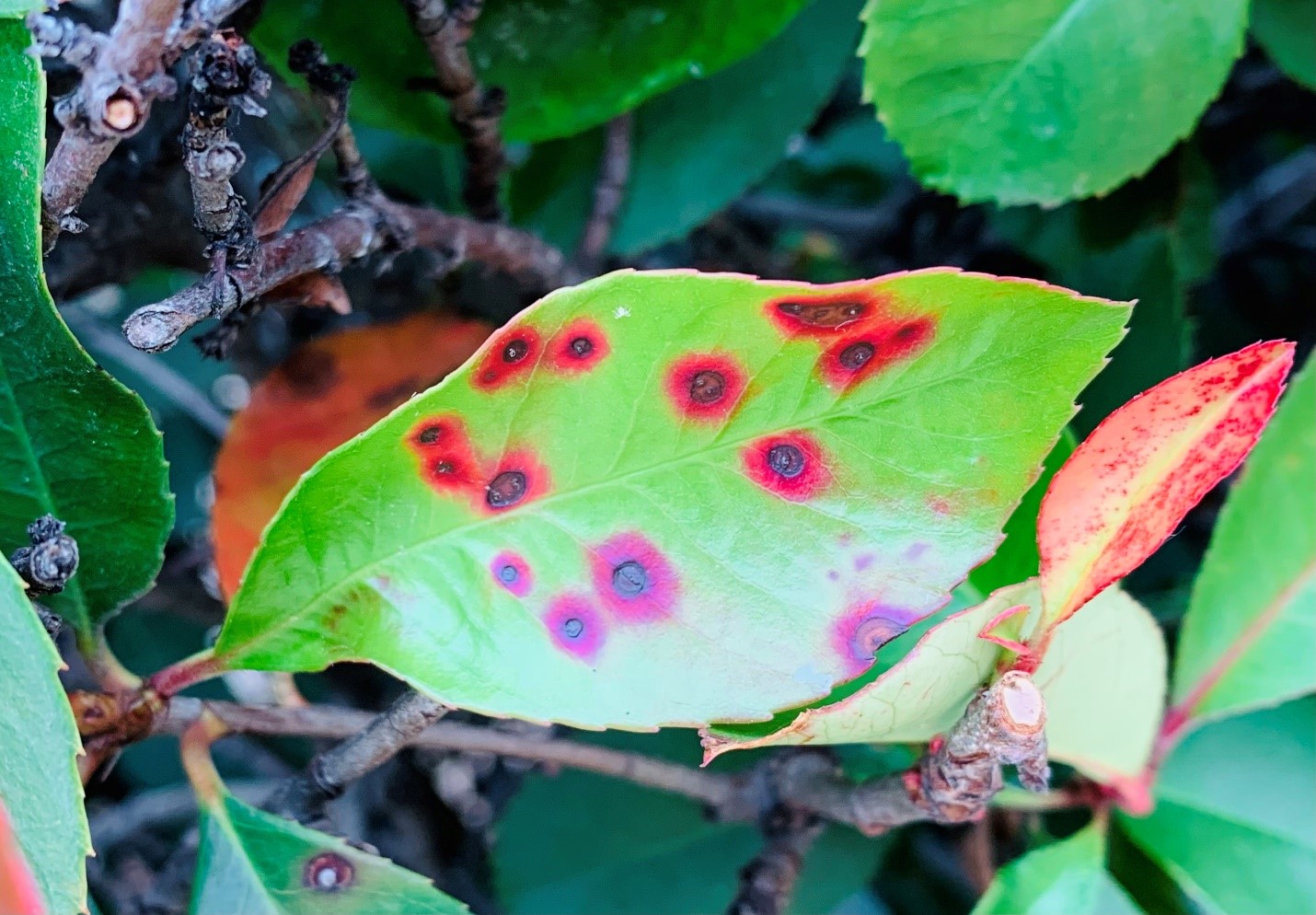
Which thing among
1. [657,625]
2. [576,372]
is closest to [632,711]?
[657,625]

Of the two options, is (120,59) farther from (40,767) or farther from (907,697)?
(907,697)

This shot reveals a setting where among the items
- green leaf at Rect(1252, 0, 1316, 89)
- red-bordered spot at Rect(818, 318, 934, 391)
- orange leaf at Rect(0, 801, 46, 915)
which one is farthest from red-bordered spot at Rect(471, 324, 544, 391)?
green leaf at Rect(1252, 0, 1316, 89)

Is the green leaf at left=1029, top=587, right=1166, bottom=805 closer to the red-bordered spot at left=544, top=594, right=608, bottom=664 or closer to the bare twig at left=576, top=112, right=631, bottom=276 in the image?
the red-bordered spot at left=544, top=594, right=608, bottom=664

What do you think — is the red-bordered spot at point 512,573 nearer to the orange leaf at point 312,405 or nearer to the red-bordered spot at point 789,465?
the red-bordered spot at point 789,465

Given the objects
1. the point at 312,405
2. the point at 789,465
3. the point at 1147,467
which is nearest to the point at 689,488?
the point at 789,465

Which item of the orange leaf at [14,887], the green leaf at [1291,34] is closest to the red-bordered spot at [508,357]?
the orange leaf at [14,887]

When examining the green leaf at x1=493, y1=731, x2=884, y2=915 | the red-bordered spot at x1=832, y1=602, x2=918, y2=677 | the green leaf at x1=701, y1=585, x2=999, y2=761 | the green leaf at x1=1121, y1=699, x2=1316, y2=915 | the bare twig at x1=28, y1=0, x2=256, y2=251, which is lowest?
the green leaf at x1=493, y1=731, x2=884, y2=915


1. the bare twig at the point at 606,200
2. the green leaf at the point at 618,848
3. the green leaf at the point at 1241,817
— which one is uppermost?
the bare twig at the point at 606,200
